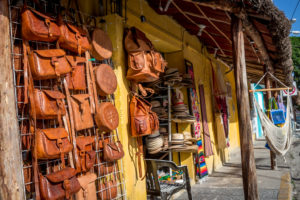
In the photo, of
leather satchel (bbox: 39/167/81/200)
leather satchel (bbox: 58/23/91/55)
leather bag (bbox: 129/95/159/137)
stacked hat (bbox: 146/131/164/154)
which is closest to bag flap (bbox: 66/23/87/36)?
leather satchel (bbox: 58/23/91/55)

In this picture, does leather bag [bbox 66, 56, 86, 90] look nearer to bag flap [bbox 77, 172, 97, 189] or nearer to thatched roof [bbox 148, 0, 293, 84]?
bag flap [bbox 77, 172, 97, 189]

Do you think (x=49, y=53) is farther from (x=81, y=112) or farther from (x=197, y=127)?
(x=197, y=127)

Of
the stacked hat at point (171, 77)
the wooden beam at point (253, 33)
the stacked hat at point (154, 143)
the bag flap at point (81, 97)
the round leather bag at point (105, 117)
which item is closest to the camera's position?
the bag flap at point (81, 97)

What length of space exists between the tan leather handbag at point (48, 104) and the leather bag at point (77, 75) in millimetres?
312

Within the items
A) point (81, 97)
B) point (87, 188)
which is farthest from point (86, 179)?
point (81, 97)

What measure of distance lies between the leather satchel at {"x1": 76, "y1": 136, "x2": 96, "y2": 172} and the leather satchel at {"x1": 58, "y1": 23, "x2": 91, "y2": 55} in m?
0.82

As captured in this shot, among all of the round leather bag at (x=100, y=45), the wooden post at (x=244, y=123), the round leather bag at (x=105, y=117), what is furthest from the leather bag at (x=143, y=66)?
the wooden post at (x=244, y=123)

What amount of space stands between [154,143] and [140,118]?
3.52 feet

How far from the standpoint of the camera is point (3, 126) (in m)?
1.95

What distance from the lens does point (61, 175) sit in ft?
7.30

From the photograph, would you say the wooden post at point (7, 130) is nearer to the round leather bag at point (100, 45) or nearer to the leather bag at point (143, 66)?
the round leather bag at point (100, 45)

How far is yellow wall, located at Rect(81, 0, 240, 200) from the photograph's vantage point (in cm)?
329

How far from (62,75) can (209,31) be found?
4091 mm

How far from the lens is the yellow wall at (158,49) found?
3.29 meters
